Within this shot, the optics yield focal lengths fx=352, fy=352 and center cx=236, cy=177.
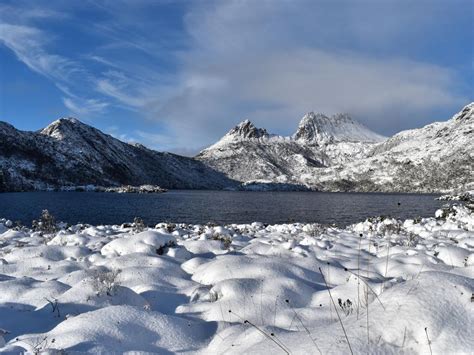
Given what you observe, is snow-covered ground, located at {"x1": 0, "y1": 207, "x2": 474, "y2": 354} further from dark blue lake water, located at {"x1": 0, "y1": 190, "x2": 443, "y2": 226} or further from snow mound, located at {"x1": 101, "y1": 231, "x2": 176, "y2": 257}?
dark blue lake water, located at {"x1": 0, "y1": 190, "x2": 443, "y2": 226}

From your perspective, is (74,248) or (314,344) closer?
(314,344)

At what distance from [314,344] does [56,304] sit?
16.6ft

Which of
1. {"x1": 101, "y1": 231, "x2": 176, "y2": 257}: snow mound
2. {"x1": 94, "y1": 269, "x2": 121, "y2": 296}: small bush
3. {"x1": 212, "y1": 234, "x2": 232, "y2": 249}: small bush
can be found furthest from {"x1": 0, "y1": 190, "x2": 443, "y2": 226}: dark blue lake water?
{"x1": 94, "y1": 269, "x2": 121, "y2": 296}: small bush

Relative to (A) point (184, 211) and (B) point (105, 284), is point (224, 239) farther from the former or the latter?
(A) point (184, 211)

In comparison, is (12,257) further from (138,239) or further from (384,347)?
(384,347)

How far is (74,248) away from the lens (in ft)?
40.3

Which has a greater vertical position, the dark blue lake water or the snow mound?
the snow mound

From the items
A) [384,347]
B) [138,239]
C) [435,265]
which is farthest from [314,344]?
[138,239]

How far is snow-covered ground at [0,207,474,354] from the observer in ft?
13.4

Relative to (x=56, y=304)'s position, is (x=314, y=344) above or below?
above

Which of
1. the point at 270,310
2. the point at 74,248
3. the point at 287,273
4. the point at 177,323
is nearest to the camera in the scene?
the point at 177,323

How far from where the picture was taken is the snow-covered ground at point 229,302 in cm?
407

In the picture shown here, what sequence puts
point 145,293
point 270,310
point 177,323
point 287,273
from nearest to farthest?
1. point 177,323
2. point 270,310
3. point 145,293
4. point 287,273

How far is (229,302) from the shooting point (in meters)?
6.80
